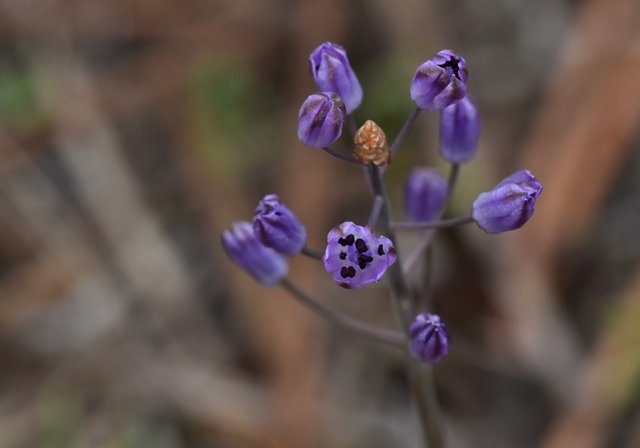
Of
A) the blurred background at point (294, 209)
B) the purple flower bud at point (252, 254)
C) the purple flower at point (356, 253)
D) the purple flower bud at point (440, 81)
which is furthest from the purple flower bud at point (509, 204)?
the blurred background at point (294, 209)

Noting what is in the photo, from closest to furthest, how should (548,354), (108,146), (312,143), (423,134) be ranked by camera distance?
(312,143) → (548,354) → (423,134) → (108,146)

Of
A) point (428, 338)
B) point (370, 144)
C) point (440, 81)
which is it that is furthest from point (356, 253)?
point (440, 81)

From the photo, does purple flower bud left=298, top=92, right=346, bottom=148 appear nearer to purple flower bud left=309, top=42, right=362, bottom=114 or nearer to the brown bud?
the brown bud

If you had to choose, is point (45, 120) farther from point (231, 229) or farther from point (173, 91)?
point (231, 229)

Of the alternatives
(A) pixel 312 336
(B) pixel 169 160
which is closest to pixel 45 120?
(B) pixel 169 160

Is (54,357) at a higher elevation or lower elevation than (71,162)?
lower

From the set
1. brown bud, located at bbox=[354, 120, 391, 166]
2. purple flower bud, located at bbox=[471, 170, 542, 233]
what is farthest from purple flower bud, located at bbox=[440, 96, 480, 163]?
brown bud, located at bbox=[354, 120, 391, 166]
